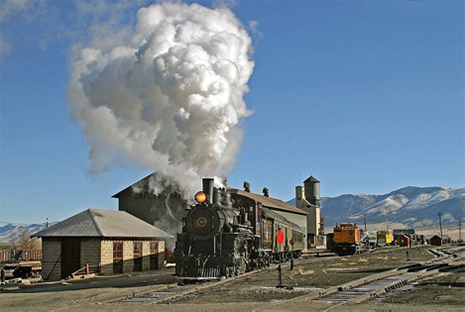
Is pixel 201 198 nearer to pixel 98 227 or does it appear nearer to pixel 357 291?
pixel 357 291

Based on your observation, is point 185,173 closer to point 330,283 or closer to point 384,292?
point 330,283

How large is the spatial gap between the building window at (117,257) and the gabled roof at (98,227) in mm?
618

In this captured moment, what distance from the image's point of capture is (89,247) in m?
32.5

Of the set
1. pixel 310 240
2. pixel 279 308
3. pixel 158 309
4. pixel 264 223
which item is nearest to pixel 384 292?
pixel 279 308

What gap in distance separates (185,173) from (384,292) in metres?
17.5

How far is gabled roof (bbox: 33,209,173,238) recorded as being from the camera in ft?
107

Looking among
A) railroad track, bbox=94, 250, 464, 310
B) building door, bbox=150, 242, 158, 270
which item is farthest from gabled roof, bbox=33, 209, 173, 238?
railroad track, bbox=94, 250, 464, 310

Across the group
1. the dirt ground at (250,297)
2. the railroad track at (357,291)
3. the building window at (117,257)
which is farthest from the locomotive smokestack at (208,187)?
→ the building window at (117,257)

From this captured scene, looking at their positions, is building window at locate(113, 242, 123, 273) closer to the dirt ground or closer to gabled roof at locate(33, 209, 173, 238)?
gabled roof at locate(33, 209, 173, 238)

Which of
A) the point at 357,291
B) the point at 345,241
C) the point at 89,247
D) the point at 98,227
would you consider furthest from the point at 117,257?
the point at 345,241

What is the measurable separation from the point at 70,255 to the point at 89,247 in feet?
3.98

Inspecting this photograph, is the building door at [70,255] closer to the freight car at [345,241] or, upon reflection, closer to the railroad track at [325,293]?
the railroad track at [325,293]

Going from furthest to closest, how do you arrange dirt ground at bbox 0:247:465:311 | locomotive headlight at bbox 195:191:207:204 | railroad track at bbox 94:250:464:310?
locomotive headlight at bbox 195:191:207:204 < railroad track at bbox 94:250:464:310 < dirt ground at bbox 0:247:465:311

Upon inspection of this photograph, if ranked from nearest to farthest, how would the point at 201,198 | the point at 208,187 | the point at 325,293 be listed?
the point at 325,293 → the point at 201,198 → the point at 208,187
